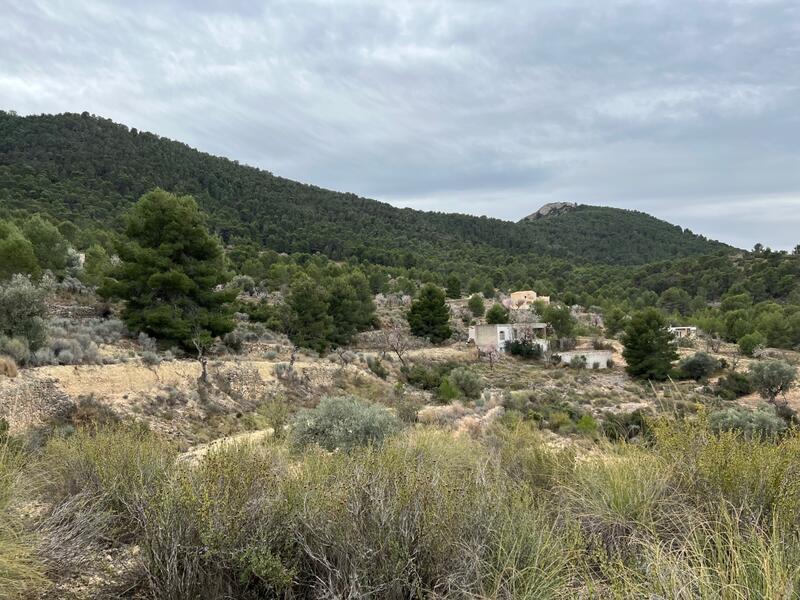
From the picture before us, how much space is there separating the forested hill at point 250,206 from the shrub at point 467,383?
1835 inches

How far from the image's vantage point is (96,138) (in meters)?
82.6

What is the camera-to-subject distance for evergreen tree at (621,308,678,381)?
3825 cm

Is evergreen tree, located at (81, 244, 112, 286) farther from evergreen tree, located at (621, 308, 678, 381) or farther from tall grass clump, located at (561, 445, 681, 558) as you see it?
evergreen tree, located at (621, 308, 678, 381)

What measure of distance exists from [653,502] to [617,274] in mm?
95211

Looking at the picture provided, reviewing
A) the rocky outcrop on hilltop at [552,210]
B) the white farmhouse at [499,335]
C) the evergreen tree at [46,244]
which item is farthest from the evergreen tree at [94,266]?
the rocky outcrop on hilltop at [552,210]

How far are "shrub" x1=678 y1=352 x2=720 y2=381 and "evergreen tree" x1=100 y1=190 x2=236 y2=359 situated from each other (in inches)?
1326

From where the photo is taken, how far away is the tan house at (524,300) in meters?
65.3

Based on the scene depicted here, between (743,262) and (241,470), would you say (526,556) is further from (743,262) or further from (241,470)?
(743,262)

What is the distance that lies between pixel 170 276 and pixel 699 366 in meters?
36.9

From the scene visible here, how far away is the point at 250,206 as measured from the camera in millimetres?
87562

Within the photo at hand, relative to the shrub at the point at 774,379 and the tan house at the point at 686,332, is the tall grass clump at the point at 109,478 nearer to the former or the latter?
the shrub at the point at 774,379

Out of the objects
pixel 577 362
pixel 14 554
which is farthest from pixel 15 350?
pixel 577 362

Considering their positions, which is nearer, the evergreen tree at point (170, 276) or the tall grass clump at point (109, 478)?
the tall grass clump at point (109, 478)

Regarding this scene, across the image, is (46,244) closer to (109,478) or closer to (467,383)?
(467,383)
